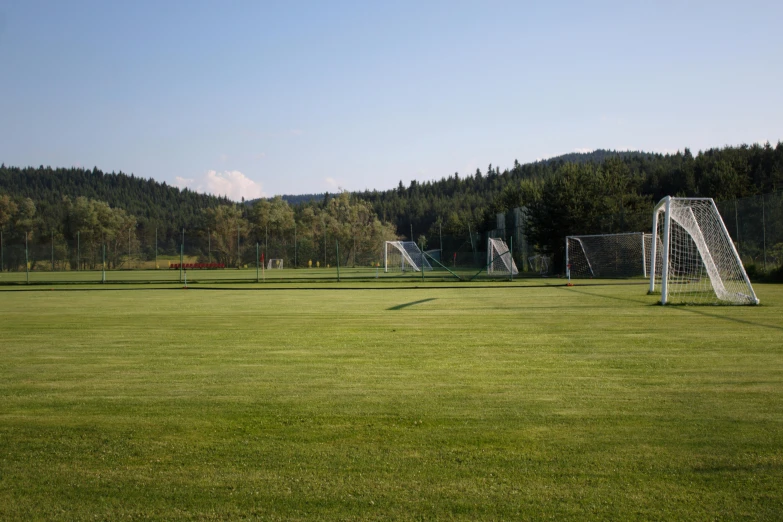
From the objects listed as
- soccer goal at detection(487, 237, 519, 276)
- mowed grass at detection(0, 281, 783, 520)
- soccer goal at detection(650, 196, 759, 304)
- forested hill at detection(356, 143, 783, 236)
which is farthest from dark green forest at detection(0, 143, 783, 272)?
mowed grass at detection(0, 281, 783, 520)

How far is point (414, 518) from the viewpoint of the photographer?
3.47m

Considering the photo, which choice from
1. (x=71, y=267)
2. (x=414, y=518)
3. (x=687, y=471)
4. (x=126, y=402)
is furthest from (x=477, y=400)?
(x=71, y=267)

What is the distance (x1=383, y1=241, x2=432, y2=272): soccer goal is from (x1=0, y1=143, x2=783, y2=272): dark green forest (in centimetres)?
346

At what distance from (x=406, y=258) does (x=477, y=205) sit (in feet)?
249

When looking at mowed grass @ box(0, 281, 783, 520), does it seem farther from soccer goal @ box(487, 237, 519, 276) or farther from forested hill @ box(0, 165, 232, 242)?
forested hill @ box(0, 165, 232, 242)

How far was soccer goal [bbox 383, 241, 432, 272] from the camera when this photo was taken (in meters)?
45.5

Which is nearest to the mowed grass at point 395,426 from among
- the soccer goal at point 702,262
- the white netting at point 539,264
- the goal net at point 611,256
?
the soccer goal at point 702,262

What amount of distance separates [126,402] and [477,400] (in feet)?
11.3

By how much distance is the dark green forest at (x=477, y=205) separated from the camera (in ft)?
145

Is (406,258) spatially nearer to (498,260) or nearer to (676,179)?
(498,260)

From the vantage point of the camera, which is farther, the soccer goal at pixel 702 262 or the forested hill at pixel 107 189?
the forested hill at pixel 107 189

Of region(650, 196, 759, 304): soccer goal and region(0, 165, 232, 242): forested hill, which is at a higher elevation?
region(0, 165, 232, 242): forested hill

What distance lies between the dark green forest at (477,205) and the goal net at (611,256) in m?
3.07

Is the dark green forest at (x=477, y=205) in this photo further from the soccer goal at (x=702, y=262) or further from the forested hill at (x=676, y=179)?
the soccer goal at (x=702, y=262)
